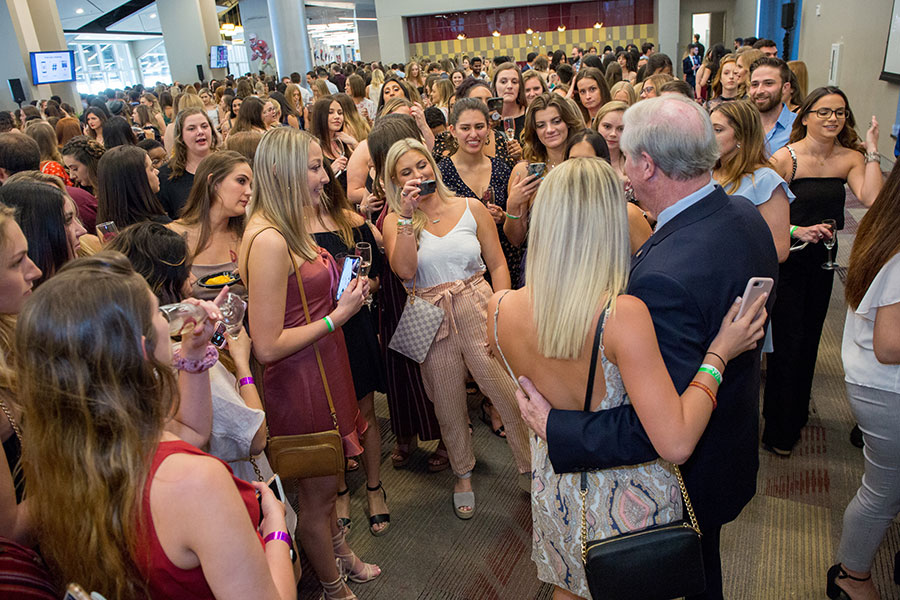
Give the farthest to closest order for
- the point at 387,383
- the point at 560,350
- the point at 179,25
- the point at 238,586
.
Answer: the point at 179,25, the point at 387,383, the point at 560,350, the point at 238,586

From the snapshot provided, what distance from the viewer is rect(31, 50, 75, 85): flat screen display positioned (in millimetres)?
12273

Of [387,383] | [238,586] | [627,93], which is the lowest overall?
[387,383]

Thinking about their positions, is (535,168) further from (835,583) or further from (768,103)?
(835,583)

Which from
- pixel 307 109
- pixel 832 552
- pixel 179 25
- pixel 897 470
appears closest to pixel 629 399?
pixel 897 470

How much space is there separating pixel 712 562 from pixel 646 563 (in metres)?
0.52

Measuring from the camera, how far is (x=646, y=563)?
56.4 inches

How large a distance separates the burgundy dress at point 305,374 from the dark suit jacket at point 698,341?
0.96 meters

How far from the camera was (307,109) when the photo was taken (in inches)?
318

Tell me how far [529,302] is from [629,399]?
33 centimetres

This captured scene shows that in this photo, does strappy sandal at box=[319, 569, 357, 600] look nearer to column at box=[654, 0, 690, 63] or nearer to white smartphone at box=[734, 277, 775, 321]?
white smartphone at box=[734, 277, 775, 321]

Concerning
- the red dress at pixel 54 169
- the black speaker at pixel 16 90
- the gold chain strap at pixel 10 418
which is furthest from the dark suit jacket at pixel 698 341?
the black speaker at pixel 16 90

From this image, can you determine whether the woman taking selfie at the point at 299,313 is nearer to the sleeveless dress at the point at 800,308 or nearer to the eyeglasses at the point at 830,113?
the sleeveless dress at the point at 800,308

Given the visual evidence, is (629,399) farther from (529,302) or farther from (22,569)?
(22,569)

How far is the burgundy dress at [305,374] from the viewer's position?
2.10m
